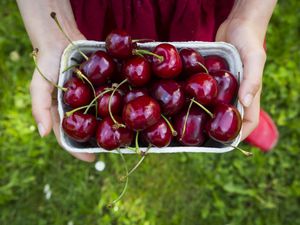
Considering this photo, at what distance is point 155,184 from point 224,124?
1.02m

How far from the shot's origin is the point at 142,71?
110 cm

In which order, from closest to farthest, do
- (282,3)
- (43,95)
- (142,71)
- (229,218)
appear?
1. (142,71)
2. (43,95)
3. (229,218)
4. (282,3)

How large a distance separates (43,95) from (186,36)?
20.9 inches

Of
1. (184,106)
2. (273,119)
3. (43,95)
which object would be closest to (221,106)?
(184,106)

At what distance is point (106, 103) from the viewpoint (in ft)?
3.67

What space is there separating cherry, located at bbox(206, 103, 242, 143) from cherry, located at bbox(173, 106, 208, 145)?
0.08 feet

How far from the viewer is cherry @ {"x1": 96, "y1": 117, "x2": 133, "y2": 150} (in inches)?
42.6

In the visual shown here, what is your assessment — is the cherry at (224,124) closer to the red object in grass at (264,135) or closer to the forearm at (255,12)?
the forearm at (255,12)

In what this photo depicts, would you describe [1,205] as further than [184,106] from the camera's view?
Yes

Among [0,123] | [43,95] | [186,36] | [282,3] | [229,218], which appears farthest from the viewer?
[282,3]

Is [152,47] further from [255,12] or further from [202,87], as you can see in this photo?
[255,12]

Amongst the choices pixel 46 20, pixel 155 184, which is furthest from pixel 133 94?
pixel 155 184

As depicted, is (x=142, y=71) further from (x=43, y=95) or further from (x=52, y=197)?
(x=52, y=197)

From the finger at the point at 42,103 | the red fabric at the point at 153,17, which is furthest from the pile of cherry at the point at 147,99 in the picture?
the red fabric at the point at 153,17
